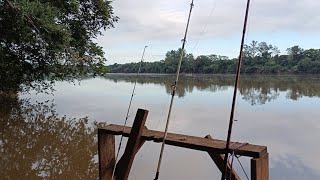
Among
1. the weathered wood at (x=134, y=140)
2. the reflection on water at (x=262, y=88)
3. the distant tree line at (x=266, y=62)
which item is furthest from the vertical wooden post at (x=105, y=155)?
the distant tree line at (x=266, y=62)

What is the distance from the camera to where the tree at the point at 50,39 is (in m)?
9.85

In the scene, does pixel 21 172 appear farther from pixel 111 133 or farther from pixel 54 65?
pixel 54 65

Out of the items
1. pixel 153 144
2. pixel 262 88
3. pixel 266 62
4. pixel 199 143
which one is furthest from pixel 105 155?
pixel 266 62

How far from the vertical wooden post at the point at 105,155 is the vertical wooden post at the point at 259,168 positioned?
5.46ft

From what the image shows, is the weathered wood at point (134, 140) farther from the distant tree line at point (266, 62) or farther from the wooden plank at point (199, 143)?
the distant tree line at point (266, 62)

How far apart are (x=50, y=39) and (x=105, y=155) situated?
7.24 meters

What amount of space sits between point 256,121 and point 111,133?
33.8 feet

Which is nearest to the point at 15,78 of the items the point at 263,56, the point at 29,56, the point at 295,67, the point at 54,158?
the point at 29,56

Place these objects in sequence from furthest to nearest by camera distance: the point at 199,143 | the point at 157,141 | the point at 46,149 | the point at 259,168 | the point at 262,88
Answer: the point at 262,88 < the point at 46,149 < the point at 157,141 < the point at 199,143 < the point at 259,168

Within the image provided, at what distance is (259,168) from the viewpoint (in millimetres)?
Result: 2844

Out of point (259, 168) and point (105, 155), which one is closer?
point (259, 168)

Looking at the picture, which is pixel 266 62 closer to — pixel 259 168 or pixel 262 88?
pixel 262 88

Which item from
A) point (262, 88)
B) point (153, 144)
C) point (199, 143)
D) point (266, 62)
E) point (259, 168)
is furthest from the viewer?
point (266, 62)

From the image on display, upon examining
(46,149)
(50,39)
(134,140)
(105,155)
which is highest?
(50,39)
